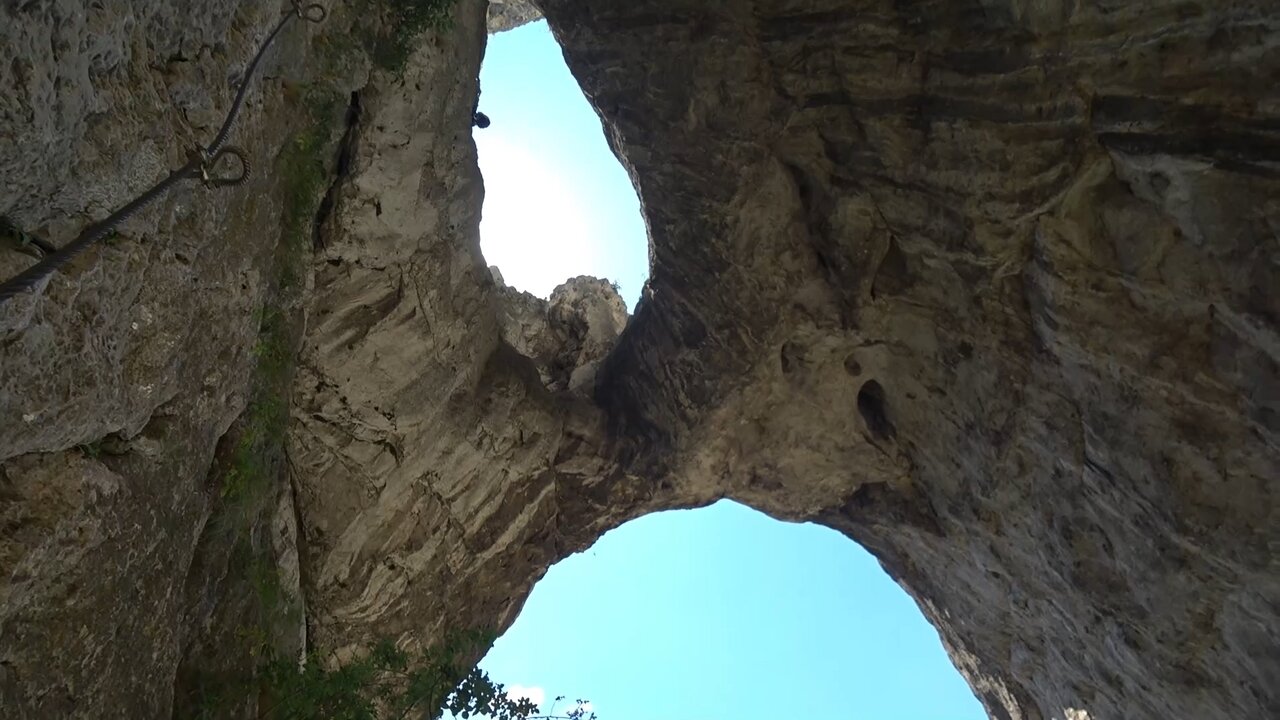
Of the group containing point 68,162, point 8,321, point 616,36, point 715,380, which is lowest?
point 8,321

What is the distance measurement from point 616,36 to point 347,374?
560cm

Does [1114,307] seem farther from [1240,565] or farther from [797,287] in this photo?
[797,287]

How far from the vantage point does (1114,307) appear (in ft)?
24.2

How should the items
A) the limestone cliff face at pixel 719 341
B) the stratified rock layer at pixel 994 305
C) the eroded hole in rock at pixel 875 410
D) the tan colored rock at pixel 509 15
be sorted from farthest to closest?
1. the tan colored rock at pixel 509 15
2. the eroded hole in rock at pixel 875 410
3. the stratified rock layer at pixel 994 305
4. the limestone cliff face at pixel 719 341

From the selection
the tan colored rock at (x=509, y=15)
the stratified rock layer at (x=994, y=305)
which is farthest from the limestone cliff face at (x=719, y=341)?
the tan colored rock at (x=509, y=15)

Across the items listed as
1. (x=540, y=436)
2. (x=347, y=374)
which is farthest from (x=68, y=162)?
(x=540, y=436)

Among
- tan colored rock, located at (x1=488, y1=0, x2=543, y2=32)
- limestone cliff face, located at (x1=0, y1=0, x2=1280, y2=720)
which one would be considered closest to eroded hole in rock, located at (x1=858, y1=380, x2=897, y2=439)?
limestone cliff face, located at (x1=0, y1=0, x2=1280, y2=720)

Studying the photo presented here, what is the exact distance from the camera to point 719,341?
11164 millimetres

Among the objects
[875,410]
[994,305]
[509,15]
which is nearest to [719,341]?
[875,410]

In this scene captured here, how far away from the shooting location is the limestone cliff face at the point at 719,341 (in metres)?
4.56

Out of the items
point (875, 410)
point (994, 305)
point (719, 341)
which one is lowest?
point (994, 305)

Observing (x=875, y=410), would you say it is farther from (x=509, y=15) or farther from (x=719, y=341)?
(x=509, y=15)

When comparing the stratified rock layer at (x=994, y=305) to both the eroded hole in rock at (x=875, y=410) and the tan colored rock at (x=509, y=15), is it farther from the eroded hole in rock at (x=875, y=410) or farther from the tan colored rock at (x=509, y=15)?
the tan colored rock at (x=509, y=15)

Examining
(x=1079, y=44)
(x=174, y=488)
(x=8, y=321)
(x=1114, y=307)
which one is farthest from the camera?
(x=1114, y=307)
